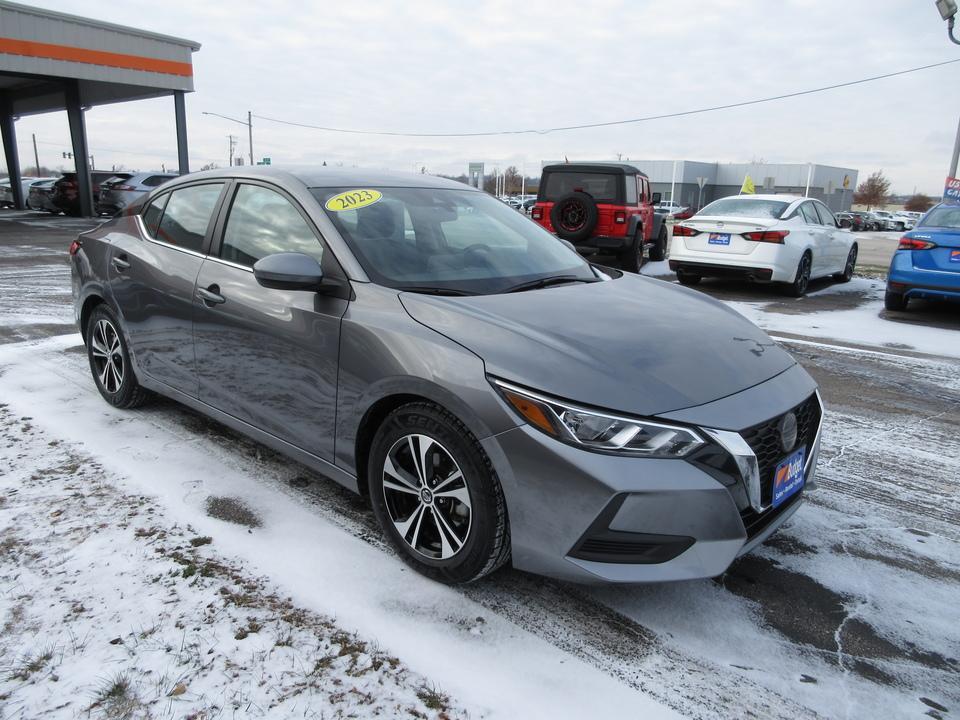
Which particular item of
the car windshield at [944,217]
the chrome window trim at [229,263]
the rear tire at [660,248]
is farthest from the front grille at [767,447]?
the rear tire at [660,248]

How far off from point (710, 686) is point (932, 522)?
1828 mm

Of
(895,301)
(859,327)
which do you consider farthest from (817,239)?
(859,327)

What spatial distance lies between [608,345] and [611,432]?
44cm

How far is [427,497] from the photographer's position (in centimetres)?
258

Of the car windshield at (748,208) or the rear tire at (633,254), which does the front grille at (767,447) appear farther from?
the rear tire at (633,254)

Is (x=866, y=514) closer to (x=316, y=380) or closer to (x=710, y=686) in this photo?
(x=710, y=686)

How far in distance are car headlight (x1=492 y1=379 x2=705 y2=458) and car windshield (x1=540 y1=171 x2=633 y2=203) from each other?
35.5 feet

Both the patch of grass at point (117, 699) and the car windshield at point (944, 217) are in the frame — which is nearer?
the patch of grass at point (117, 699)

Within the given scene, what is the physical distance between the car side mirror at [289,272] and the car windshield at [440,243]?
0.70 ft

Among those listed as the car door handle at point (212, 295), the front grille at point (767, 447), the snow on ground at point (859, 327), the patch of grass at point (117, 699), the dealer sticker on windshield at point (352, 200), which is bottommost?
the patch of grass at point (117, 699)

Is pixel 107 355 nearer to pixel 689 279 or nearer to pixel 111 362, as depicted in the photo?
pixel 111 362

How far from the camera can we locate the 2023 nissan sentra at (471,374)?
2.21 meters

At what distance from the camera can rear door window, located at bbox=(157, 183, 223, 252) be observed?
3.67m

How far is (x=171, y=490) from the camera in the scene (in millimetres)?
3338
